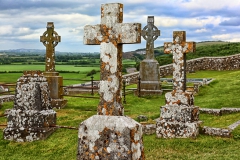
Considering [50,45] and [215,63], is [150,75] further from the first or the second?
[215,63]

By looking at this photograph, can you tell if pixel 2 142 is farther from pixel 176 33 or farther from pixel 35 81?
pixel 176 33

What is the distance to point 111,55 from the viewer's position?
4871 mm

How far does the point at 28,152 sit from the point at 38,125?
1001 mm

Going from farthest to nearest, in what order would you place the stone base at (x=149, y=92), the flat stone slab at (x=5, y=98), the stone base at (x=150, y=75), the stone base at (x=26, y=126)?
the stone base at (x=150, y=75)
the stone base at (x=149, y=92)
the flat stone slab at (x=5, y=98)
the stone base at (x=26, y=126)

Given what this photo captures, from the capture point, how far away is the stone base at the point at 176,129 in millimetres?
9477

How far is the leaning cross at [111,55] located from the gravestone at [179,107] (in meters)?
5.09

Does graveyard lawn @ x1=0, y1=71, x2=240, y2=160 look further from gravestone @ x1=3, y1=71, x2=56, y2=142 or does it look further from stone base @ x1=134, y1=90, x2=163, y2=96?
stone base @ x1=134, y1=90, x2=163, y2=96

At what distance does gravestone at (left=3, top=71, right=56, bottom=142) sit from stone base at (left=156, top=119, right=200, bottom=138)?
9.68 ft

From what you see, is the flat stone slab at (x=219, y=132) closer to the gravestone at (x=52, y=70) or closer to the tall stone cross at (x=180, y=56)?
the tall stone cross at (x=180, y=56)

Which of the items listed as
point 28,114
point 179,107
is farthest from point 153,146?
point 28,114

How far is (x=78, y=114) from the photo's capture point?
44.4 ft

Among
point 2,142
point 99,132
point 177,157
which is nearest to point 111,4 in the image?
point 99,132

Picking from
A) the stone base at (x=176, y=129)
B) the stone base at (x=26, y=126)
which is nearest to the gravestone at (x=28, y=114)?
the stone base at (x=26, y=126)

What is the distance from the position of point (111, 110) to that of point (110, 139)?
39 centimetres
